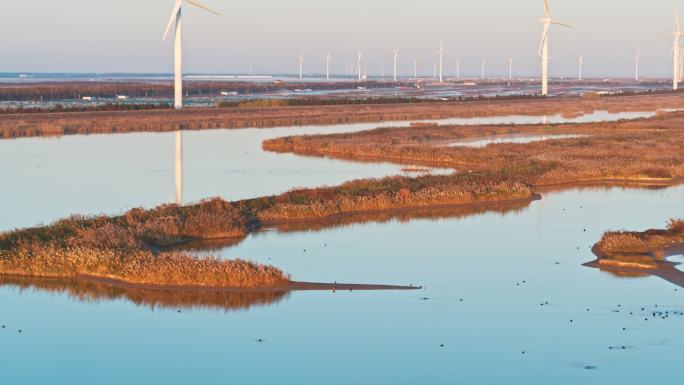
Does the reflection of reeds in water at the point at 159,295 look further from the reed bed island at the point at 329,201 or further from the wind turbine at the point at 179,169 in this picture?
the wind turbine at the point at 179,169

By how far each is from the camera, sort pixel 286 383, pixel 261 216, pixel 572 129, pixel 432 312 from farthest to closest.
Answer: pixel 572 129, pixel 261 216, pixel 432 312, pixel 286 383

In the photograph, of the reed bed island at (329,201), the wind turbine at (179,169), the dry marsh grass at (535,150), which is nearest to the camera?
the reed bed island at (329,201)

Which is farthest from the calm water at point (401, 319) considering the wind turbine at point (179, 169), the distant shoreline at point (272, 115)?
the distant shoreline at point (272, 115)

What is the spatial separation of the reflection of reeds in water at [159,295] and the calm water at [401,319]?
0.09 m

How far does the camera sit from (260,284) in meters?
21.5

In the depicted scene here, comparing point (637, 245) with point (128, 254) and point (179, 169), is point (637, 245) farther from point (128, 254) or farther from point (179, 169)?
point (179, 169)

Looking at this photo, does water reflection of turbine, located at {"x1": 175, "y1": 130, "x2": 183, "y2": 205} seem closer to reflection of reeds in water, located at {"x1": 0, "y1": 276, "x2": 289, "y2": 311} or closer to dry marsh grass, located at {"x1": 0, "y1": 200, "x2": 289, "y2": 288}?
dry marsh grass, located at {"x1": 0, "y1": 200, "x2": 289, "y2": 288}

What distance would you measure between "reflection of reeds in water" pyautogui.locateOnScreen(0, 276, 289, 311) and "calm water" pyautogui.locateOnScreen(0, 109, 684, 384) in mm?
87

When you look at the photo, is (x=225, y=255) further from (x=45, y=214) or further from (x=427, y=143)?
(x=427, y=143)

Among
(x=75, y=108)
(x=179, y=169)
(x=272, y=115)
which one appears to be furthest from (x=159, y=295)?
(x=75, y=108)

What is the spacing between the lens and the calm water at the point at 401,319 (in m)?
16.0

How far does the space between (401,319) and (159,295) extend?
5.23 metres

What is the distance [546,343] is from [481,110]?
78.6m

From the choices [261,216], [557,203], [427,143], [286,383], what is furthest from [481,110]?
[286,383]
